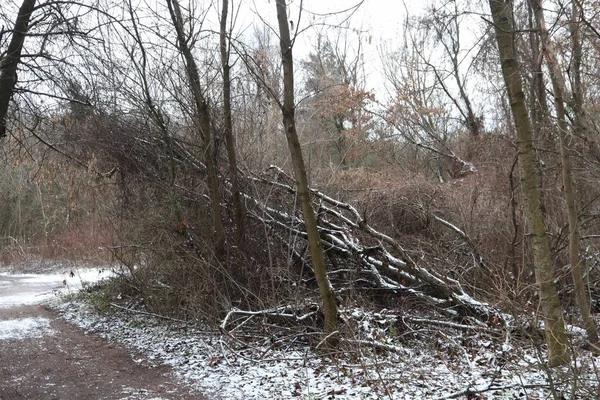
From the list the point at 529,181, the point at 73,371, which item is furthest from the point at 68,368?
the point at 529,181

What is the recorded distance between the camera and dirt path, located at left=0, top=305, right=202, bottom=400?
222 inches

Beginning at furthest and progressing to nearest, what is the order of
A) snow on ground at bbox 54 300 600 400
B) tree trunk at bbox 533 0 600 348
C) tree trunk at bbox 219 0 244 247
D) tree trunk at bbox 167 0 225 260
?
tree trunk at bbox 167 0 225 260 → tree trunk at bbox 219 0 244 247 → tree trunk at bbox 533 0 600 348 → snow on ground at bbox 54 300 600 400

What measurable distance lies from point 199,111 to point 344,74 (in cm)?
2151

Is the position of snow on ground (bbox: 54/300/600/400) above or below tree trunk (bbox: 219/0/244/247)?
below

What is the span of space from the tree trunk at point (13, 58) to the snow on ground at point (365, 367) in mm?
3930

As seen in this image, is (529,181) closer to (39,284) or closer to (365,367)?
(365,367)

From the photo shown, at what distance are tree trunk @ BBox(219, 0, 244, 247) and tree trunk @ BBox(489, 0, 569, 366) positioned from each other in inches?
160

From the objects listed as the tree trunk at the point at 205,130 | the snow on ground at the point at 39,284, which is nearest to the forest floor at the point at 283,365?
the tree trunk at the point at 205,130

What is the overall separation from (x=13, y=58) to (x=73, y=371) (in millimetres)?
4330

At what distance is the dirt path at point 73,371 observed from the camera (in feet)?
18.5

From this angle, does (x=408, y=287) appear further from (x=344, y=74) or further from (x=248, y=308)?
(x=344, y=74)

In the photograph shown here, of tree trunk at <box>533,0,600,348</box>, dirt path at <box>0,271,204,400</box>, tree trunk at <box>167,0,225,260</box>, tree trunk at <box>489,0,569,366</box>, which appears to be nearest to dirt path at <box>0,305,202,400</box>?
dirt path at <box>0,271,204,400</box>

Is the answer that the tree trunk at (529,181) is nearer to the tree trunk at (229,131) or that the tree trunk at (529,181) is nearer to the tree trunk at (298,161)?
the tree trunk at (298,161)

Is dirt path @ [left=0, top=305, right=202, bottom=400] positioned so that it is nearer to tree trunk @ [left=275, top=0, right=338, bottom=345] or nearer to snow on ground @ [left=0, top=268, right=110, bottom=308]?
tree trunk @ [left=275, top=0, right=338, bottom=345]
